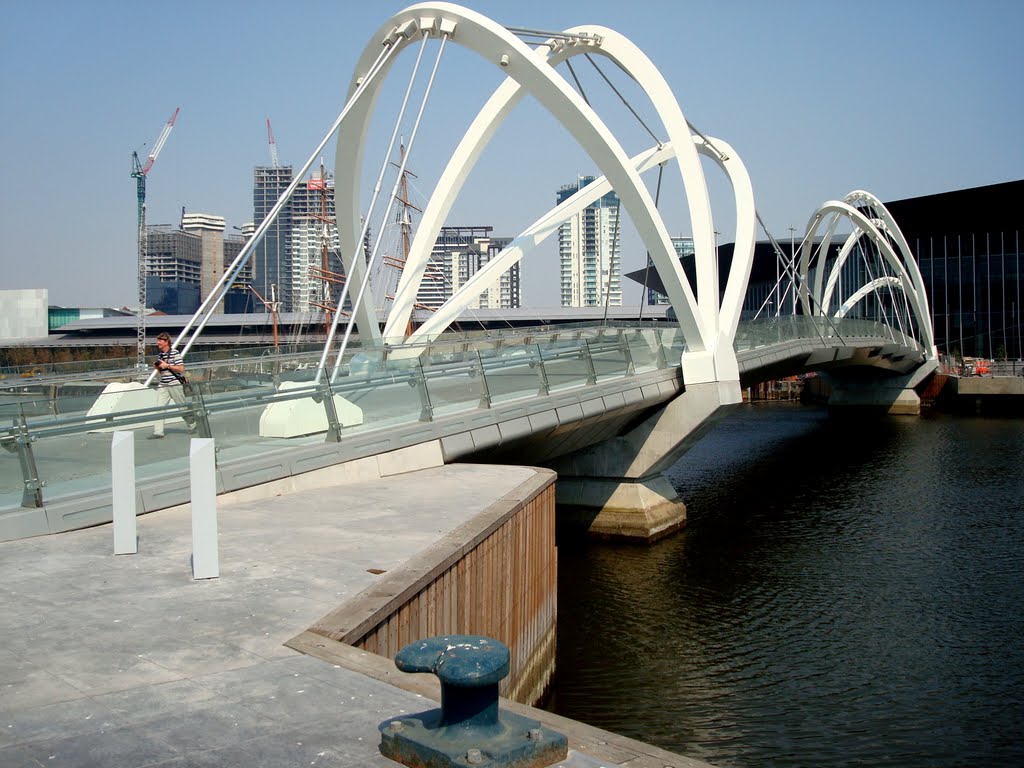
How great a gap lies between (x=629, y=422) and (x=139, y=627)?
17662 mm

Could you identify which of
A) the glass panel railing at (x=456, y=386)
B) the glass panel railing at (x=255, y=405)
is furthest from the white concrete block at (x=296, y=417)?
the glass panel railing at (x=456, y=386)

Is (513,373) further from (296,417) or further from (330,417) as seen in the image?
(296,417)

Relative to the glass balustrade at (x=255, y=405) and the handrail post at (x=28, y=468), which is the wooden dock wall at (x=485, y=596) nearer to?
the glass balustrade at (x=255, y=405)

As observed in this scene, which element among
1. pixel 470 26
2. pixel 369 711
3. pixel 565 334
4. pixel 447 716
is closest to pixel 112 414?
pixel 369 711

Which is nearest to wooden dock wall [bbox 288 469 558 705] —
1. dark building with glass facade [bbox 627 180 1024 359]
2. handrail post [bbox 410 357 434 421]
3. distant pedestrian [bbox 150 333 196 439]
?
handrail post [bbox 410 357 434 421]

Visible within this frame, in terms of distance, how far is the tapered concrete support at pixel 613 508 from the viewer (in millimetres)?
23109

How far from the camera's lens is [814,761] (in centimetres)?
1082

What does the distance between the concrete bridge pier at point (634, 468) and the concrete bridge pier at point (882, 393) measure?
42673mm

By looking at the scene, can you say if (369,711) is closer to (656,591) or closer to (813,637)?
(813,637)

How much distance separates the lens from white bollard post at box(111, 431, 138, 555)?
8.60 meters

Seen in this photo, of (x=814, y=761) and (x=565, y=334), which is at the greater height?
(x=565, y=334)

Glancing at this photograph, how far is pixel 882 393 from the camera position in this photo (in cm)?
6312

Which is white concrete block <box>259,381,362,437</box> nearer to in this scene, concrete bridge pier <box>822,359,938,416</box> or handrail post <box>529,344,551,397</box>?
handrail post <box>529,344,551,397</box>

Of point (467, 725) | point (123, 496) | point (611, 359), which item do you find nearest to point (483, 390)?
point (611, 359)
